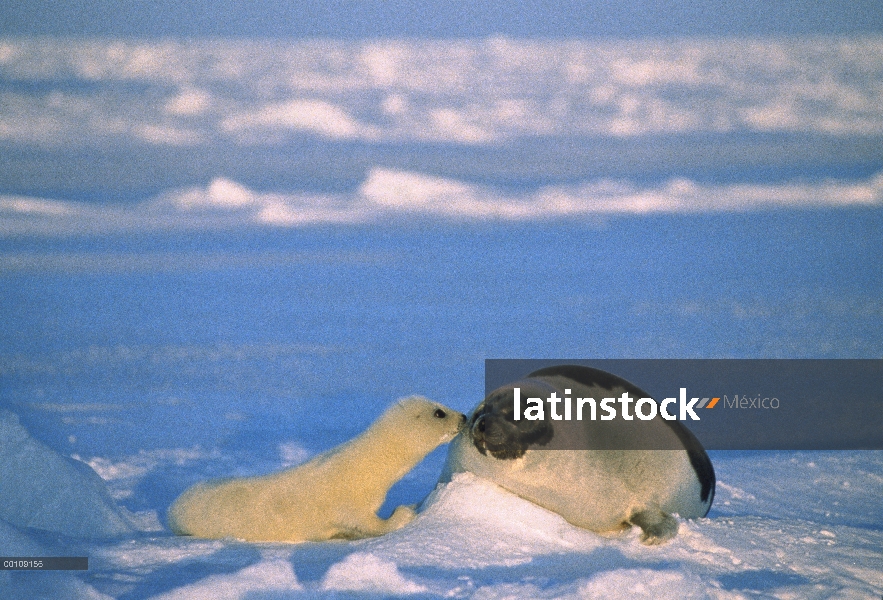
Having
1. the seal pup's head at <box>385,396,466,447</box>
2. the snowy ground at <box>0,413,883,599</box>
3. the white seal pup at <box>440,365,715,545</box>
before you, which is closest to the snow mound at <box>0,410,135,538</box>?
the snowy ground at <box>0,413,883,599</box>

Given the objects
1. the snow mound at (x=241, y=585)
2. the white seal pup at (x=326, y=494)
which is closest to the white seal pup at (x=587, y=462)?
the white seal pup at (x=326, y=494)

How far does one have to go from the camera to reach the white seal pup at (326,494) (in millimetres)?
5098

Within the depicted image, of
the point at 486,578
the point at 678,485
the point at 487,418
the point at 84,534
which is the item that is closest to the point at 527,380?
the point at 487,418

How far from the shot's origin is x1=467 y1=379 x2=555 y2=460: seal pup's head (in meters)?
5.04

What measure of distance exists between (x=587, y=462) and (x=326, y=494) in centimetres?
143

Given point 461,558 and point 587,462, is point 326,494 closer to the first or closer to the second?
point 461,558

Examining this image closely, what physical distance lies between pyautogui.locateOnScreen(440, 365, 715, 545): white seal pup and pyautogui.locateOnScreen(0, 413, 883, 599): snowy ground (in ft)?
0.42

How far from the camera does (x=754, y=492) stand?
297 inches

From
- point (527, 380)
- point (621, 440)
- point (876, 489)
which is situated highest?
point (527, 380)

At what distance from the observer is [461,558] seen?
4.50 metres

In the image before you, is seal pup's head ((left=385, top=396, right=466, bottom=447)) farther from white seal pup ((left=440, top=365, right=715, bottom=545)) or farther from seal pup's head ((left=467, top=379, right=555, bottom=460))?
seal pup's head ((left=467, top=379, right=555, bottom=460))

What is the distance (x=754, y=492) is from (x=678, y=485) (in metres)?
2.34

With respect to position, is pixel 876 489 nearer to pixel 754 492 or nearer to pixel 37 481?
pixel 754 492

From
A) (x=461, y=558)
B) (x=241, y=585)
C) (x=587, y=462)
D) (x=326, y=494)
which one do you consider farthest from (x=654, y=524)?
(x=241, y=585)
